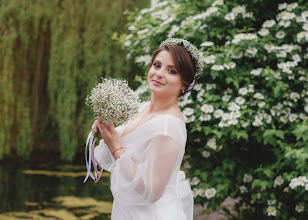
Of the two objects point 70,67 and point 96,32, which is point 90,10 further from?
point 70,67

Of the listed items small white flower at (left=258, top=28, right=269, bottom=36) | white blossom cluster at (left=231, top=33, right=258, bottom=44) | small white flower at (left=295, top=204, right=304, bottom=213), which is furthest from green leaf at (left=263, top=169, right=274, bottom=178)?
small white flower at (left=258, top=28, right=269, bottom=36)

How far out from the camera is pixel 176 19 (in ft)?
13.7

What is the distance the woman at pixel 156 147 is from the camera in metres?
1.69

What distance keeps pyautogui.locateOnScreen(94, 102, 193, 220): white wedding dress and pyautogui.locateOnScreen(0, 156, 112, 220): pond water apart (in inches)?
124

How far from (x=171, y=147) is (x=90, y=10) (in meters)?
5.94

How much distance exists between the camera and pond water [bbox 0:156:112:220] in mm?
4953

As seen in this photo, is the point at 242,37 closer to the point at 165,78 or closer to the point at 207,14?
the point at 207,14

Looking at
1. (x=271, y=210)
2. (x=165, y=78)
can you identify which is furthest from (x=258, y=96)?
(x=165, y=78)

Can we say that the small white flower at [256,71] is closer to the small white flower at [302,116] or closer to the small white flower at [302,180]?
Result: the small white flower at [302,116]

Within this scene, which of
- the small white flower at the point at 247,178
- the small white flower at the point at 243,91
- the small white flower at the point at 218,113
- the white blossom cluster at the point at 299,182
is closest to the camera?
the white blossom cluster at the point at 299,182

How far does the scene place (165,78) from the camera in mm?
1813

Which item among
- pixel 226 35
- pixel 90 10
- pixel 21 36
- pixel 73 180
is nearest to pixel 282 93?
pixel 226 35

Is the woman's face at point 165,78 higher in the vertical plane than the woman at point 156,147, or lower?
higher

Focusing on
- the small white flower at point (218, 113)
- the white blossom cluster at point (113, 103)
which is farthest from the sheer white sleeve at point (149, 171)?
the small white flower at point (218, 113)
